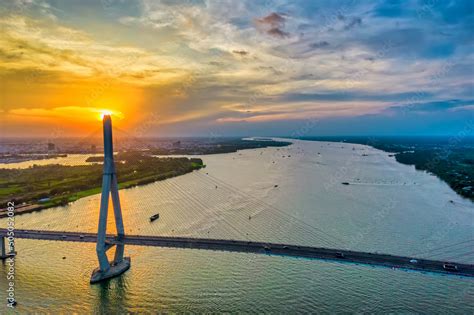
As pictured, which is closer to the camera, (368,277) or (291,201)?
(368,277)

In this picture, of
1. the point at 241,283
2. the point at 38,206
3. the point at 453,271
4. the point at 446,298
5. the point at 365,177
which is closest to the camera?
the point at 453,271

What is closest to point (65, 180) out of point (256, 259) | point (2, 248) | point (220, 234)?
point (2, 248)

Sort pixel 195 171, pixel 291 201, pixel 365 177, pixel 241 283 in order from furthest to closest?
1. pixel 195 171
2. pixel 365 177
3. pixel 291 201
4. pixel 241 283

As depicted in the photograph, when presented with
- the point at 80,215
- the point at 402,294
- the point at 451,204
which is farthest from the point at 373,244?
the point at 80,215

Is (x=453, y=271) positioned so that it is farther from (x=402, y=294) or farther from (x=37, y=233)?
(x=37, y=233)

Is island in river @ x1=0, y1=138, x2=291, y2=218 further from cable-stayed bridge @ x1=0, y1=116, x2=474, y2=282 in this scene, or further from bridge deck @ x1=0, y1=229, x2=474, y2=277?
bridge deck @ x1=0, y1=229, x2=474, y2=277

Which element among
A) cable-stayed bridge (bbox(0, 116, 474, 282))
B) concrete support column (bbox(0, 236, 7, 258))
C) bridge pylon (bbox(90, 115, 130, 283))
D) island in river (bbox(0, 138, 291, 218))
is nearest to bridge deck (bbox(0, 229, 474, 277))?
cable-stayed bridge (bbox(0, 116, 474, 282))

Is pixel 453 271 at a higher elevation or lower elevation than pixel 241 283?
higher
